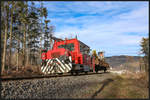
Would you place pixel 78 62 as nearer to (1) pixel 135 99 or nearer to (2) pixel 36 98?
(1) pixel 135 99

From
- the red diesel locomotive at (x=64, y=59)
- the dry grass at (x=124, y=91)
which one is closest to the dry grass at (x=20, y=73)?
the red diesel locomotive at (x=64, y=59)

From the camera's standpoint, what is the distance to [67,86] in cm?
479

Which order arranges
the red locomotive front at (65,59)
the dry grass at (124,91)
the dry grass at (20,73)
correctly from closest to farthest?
the dry grass at (124,91)
the red locomotive front at (65,59)
the dry grass at (20,73)

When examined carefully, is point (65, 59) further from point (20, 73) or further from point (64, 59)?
point (20, 73)

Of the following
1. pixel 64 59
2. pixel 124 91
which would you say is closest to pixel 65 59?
pixel 64 59

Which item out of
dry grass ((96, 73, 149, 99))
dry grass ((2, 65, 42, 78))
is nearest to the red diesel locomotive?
dry grass ((96, 73, 149, 99))

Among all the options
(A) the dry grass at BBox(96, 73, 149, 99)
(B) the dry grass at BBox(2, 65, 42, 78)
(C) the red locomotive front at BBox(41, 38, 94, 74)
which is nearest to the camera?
(A) the dry grass at BBox(96, 73, 149, 99)

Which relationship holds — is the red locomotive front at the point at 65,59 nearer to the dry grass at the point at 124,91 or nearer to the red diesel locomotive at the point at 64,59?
the red diesel locomotive at the point at 64,59

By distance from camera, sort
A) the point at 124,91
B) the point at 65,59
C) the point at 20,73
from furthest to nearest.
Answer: the point at 20,73
the point at 65,59
the point at 124,91

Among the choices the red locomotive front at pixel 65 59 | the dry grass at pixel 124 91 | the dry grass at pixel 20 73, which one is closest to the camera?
the dry grass at pixel 124 91

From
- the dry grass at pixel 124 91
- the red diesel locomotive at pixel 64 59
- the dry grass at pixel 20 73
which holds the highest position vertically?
the red diesel locomotive at pixel 64 59

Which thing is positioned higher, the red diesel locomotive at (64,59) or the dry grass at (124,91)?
the red diesel locomotive at (64,59)

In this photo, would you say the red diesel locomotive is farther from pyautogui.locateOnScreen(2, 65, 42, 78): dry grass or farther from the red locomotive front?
pyautogui.locateOnScreen(2, 65, 42, 78): dry grass

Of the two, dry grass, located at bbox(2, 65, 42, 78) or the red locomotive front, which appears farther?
dry grass, located at bbox(2, 65, 42, 78)
